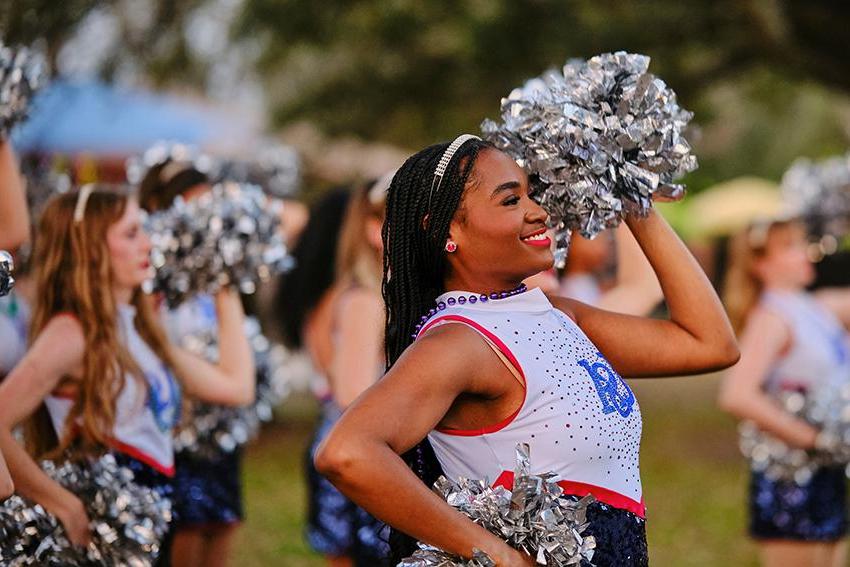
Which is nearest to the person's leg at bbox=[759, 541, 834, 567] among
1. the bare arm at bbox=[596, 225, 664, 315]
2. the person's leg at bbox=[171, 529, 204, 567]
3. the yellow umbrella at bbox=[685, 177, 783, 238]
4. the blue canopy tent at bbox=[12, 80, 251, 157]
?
the bare arm at bbox=[596, 225, 664, 315]

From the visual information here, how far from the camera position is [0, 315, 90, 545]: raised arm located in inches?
143

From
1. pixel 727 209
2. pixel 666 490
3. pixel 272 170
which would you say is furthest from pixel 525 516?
pixel 727 209

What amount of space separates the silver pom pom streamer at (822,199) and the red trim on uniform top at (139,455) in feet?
13.3

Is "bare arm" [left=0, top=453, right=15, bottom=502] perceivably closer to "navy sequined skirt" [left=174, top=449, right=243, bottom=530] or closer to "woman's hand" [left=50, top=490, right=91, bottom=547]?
"woman's hand" [left=50, top=490, right=91, bottom=547]

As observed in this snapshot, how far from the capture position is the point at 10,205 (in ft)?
14.0

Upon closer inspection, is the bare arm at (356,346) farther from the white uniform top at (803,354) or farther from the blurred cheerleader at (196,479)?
the white uniform top at (803,354)

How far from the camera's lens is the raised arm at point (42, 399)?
3.63 meters

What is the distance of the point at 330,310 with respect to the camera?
238 inches

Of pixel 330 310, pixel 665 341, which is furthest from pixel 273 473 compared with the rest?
pixel 665 341

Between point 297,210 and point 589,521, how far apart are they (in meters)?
4.44

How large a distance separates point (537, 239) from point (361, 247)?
8.04ft

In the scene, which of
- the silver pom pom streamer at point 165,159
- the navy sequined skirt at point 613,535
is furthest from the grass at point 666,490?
the navy sequined skirt at point 613,535

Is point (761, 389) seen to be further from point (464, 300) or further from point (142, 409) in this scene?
point (464, 300)

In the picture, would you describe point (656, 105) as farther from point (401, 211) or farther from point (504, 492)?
point (504, 492)
